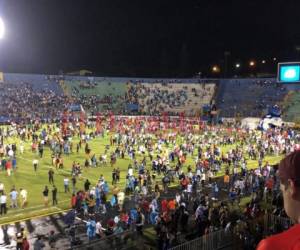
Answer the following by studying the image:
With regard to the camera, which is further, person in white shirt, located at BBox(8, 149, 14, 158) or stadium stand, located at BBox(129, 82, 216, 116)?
stadium stand, located at BBox(129, 82, 216, 116)

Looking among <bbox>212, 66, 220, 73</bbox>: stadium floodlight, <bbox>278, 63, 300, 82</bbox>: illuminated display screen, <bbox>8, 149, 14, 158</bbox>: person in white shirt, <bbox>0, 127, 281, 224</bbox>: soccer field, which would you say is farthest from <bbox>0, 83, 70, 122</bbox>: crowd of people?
<bbox>278, 63, 300, 82</bbox>: illuminated display screen

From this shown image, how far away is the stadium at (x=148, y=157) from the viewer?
15547 mm

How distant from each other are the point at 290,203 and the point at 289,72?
24042 mm

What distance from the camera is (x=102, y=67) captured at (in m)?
92.0

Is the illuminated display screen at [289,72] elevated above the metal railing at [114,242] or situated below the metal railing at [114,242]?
above

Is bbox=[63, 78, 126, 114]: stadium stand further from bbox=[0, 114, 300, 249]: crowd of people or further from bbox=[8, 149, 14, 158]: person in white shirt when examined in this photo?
bbox=[8, 149, 14, 158]: person in white shirt

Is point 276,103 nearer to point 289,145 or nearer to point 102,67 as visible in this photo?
point 289,145

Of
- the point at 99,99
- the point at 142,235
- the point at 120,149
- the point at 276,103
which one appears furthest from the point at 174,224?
the point at 99,99

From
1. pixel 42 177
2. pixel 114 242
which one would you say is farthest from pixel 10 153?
pixel 114 242

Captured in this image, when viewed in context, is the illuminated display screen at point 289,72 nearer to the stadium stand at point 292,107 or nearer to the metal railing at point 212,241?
the metal railing at point 212,241

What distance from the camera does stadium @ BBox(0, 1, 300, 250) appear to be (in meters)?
15.5

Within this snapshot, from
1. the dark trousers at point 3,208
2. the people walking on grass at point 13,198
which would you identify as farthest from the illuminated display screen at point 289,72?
the dark trousers at point 3,208

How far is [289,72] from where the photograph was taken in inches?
955

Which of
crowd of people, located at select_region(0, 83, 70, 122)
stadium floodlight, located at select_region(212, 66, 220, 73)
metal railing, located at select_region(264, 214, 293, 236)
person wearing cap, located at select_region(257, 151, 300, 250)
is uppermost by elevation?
stadium floodlight, located at select_region(212, 66, 220, 73)
